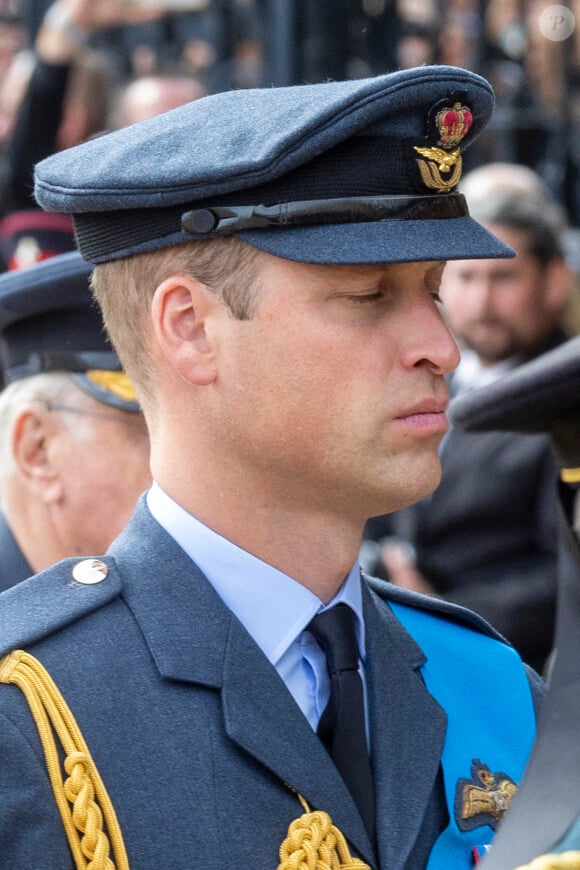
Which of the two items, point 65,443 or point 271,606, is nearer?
point 271,606

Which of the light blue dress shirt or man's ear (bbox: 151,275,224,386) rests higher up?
man's ear (bbox: 151,275,224,386)

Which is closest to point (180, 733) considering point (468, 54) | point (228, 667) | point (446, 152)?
point (228, 667)

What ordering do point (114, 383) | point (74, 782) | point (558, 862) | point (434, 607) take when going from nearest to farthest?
point (558, 862) → point (74, 782) → point (434, 607) → point (114, 383)

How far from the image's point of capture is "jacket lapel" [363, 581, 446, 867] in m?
1.84

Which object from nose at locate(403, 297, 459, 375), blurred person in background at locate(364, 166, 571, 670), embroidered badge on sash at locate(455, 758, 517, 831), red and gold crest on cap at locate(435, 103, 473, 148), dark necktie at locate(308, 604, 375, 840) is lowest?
blurred person in background at locate(364, 166, 571, 670)

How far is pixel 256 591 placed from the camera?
1.91 meters

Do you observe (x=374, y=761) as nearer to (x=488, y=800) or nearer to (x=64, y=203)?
(x=488, y=800)

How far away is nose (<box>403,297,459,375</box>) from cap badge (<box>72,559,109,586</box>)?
488 millimetres

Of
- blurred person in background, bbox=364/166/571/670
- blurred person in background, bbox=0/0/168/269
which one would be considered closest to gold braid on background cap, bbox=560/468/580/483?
blurred person in background, bbox=364/166/571/670

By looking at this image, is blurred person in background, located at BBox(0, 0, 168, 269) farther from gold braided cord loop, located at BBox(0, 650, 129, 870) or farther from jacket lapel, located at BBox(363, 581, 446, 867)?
gold braided cord loop, located at BBox(0, 650, 129, 870)

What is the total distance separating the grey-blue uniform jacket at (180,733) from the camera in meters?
1.70

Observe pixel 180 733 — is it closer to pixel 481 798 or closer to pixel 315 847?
pixel 315 847

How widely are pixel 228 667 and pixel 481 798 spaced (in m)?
0.39

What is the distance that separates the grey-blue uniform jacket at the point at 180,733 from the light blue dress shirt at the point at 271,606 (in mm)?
29
